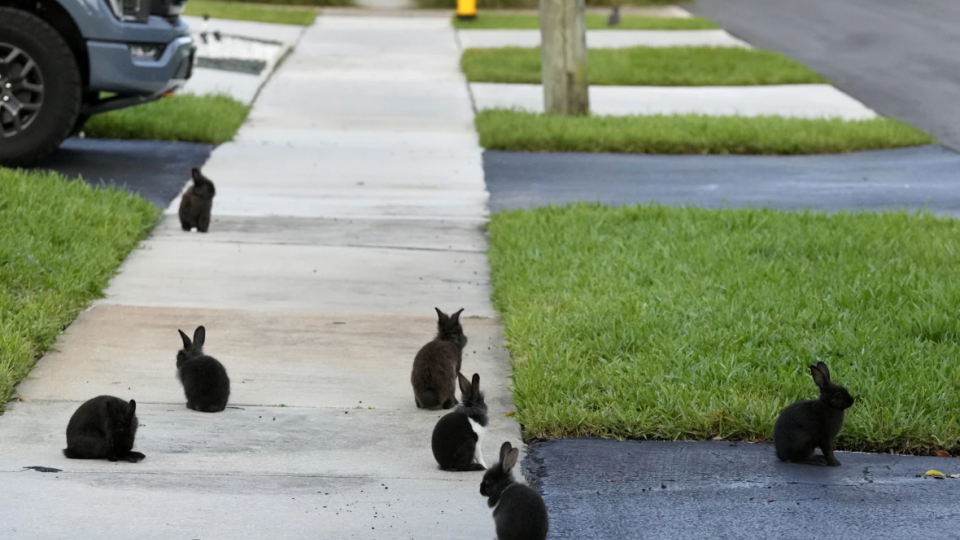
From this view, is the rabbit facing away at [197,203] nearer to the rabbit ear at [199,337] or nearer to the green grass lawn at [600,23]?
the rabbit ear at [199,337]

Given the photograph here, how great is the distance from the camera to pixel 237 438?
554 centimetres

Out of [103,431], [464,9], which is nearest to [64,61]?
[103,431]

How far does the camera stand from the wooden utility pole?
15148 mm

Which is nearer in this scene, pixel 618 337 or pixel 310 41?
pixel 618 337

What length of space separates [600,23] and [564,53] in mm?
12649

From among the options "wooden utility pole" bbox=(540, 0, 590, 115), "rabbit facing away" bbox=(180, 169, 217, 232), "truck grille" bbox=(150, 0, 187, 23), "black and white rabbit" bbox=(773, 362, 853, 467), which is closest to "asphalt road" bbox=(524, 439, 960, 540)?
"black and white rabbit" bbox=(773, 362, 853, 467)

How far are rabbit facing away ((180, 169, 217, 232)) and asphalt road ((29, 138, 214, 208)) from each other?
99 cm

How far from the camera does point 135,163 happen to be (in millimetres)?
12156

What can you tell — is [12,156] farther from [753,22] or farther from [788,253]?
[753,22]

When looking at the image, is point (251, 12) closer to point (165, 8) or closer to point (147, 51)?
point (165, 8)

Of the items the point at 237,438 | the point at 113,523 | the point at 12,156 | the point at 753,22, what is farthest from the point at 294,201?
the point at 753,22

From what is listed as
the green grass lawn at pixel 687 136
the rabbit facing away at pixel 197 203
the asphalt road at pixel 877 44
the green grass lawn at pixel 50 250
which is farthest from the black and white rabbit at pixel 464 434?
the asphalt road at pixel 877 44

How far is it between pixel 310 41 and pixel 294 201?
13934 millimetres

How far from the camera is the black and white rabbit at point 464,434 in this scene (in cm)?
513
